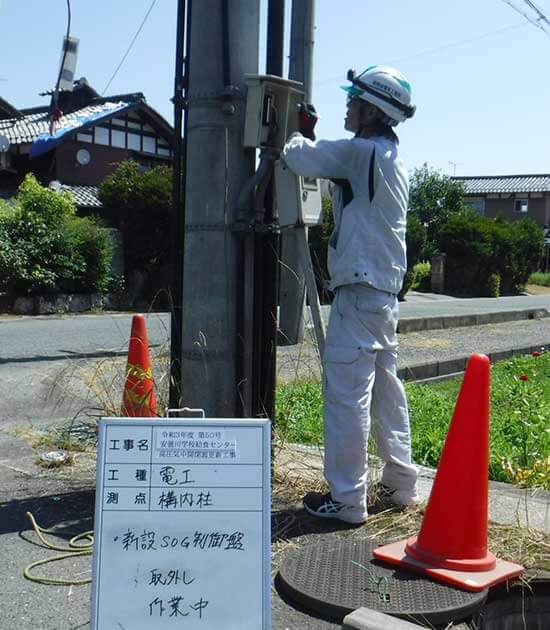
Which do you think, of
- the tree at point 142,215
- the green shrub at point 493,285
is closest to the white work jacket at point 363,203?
the tree at point 142,215

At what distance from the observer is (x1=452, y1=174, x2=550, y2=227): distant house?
59.2m

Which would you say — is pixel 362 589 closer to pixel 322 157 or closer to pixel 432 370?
pixel 322 157

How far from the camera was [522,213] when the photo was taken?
60625 mm

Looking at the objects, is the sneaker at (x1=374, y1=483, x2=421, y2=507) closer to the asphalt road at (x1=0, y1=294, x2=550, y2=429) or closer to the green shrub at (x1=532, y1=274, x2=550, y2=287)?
the asphalt road at (x1=0, y1=294, x2=550, y2=429)

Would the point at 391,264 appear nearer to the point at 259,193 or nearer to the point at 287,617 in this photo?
the point at 259,193

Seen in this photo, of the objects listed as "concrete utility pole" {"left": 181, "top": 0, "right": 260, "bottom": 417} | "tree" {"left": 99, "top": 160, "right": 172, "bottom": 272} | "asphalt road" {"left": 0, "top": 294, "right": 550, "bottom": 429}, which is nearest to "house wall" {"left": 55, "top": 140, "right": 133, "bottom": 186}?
"tree" {"left": 99, "top": 160, "right": 172, "bottom": 272}

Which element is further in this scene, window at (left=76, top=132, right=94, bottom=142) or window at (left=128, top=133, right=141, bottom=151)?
window at (left=128, top=133, right=141, bottom=151)

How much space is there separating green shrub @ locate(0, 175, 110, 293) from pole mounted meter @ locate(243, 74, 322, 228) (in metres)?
13.5

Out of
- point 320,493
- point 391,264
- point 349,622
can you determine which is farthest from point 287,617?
point 391,264

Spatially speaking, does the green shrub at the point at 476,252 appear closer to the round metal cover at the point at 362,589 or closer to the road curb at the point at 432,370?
the road curb at the point at 432,370

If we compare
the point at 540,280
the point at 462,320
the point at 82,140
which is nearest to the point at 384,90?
the point at 462,320

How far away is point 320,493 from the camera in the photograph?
4.16 metres

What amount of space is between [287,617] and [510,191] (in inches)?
2396

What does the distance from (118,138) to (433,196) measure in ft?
80.0
